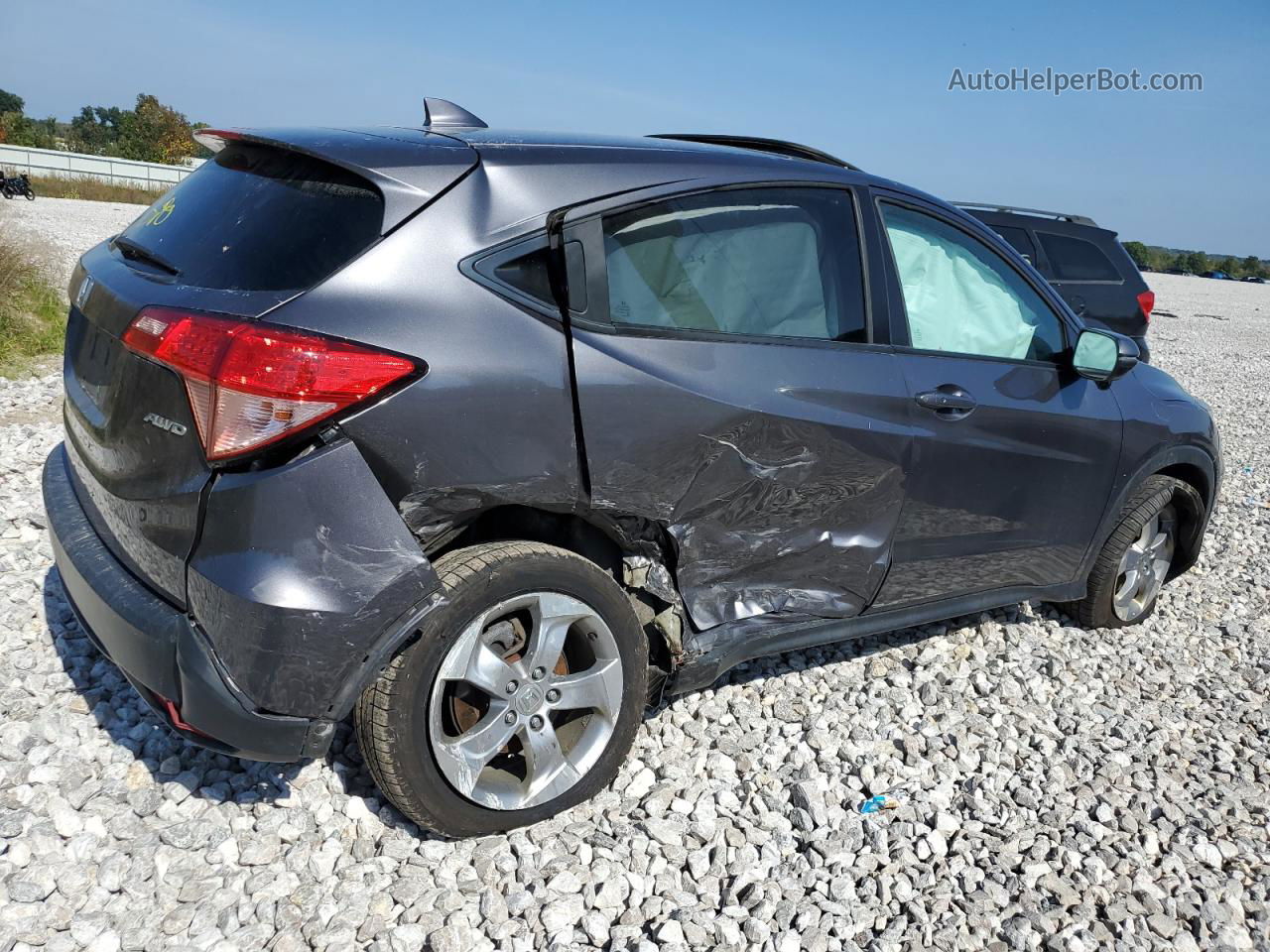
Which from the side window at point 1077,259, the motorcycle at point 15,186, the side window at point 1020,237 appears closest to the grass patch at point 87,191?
the motorcycle at point 15,186

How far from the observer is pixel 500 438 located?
8.15 feet

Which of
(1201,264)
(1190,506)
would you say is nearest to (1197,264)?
(1201,264)

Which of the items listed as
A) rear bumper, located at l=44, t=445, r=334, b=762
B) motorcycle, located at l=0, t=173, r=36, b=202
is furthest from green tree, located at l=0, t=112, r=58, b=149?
rear bumper, located at l=44, t=445, r=334, b=762

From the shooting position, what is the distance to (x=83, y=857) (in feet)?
8.55

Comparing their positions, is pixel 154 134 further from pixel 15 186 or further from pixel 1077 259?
pixel 1077 259

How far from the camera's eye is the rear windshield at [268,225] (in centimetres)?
242

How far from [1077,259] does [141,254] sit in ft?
27.7

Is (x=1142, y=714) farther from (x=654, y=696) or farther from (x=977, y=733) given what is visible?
(x=654, y=696)

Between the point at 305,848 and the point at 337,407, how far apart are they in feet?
4.05

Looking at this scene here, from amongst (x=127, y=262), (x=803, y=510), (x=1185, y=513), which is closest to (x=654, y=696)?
(x=803, y=510)

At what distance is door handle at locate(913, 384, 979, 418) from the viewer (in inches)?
133

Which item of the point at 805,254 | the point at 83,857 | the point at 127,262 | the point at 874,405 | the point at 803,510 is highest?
the point at 805,254

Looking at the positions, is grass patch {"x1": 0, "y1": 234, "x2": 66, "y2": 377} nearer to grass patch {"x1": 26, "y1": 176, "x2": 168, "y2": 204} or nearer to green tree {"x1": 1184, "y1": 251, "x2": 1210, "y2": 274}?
grass patch {"x1": 26, "y1": 176, "x2": 168, "y2": 204}

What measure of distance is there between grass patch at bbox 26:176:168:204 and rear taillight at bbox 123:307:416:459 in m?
35.1
